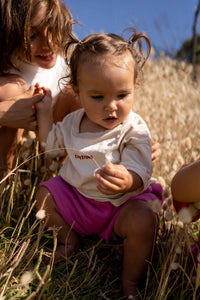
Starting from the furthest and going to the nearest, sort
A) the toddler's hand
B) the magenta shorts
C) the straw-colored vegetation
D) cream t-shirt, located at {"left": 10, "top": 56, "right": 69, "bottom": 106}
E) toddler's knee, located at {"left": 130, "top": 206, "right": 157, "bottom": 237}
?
cream t-shirt, located at {"left": 10, "top": 56, "right": 69, "bottom": 106} → the magenta shorts → toddler's knee, located at {"left": 130, "top": 206, "right": 157, "bottom": 237} → the toddler's hand → the straw-colored vegetation

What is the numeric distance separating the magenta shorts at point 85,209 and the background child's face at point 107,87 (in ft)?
1.21

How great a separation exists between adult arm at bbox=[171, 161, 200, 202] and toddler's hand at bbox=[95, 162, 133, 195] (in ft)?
0.64

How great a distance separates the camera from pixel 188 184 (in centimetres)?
143

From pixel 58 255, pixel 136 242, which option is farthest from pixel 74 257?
pixel 136 242

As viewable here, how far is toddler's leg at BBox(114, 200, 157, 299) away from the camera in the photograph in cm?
155

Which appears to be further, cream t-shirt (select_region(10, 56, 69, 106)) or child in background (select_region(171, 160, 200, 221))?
cream t-shirt (select_region(10, 56, 69, 106))

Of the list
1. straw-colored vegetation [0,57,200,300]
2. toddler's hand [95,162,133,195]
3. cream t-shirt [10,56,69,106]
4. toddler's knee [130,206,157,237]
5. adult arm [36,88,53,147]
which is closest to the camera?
straw-colored vegetation [0,57,200,300]

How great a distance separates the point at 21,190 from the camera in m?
2.19

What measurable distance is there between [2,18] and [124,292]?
1547 mm

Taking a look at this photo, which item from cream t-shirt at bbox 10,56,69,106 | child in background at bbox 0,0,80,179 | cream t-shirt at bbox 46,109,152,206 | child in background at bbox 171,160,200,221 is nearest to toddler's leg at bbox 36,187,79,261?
cream t-shirt at bbox 46,109,152,206

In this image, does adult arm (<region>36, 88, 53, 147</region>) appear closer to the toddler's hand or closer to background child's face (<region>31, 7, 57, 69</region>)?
background child's face (<region>31, 7, 57, 69</region>)

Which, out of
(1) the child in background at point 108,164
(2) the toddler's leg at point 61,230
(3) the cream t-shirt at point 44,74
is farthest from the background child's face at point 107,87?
(3) the cream t-shirt at point 44,74

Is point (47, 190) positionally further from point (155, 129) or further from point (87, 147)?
point (155, 129)

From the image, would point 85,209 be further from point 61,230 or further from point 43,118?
point 43,118
